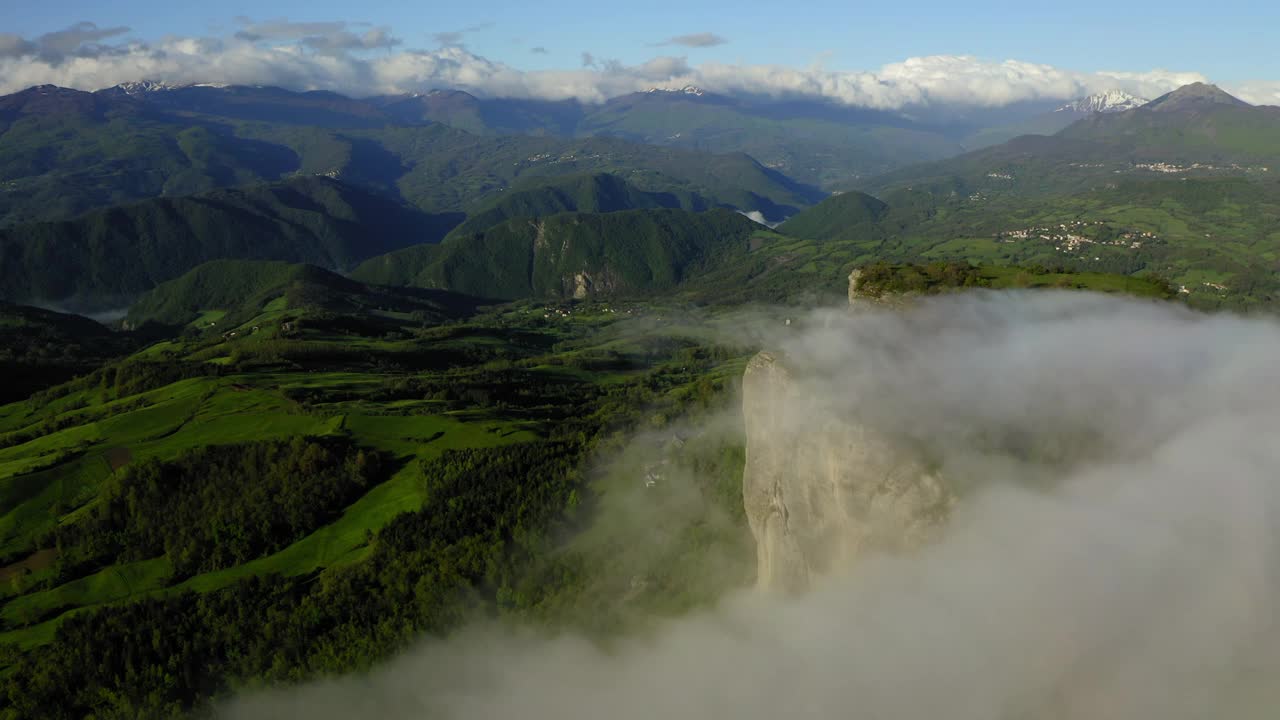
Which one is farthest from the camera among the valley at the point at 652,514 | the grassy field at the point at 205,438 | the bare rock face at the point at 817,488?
the grassy field at the point at 205,438

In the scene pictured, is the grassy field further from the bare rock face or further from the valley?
the bare rock face

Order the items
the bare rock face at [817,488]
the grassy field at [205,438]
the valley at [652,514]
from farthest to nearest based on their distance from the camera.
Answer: the grassy field at [205,438] → the bare rock face at [817,488] → the valley at [652,514]

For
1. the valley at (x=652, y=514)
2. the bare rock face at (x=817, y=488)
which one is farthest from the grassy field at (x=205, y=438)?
the bare rock face at (x=817, y=488)

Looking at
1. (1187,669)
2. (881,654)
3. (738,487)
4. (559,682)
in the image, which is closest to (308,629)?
(559,682)

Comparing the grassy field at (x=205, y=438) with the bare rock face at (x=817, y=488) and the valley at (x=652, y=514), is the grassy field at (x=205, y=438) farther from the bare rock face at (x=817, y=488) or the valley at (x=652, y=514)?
the bare rock face at (x=817, y=488)

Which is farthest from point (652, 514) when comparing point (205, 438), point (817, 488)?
point (205, 438)

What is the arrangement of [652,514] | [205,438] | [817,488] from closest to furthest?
1. [817,488]
2. [652,514]
3. [205,438]

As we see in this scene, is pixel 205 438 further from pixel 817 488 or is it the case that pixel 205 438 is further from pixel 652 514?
pixel 817 488

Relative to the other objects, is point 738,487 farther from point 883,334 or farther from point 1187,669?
point 1187,669

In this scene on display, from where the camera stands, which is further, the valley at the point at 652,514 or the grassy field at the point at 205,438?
the grassy field at the point at 205,438

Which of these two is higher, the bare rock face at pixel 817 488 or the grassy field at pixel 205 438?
the bare rock face at pixel 817 488
